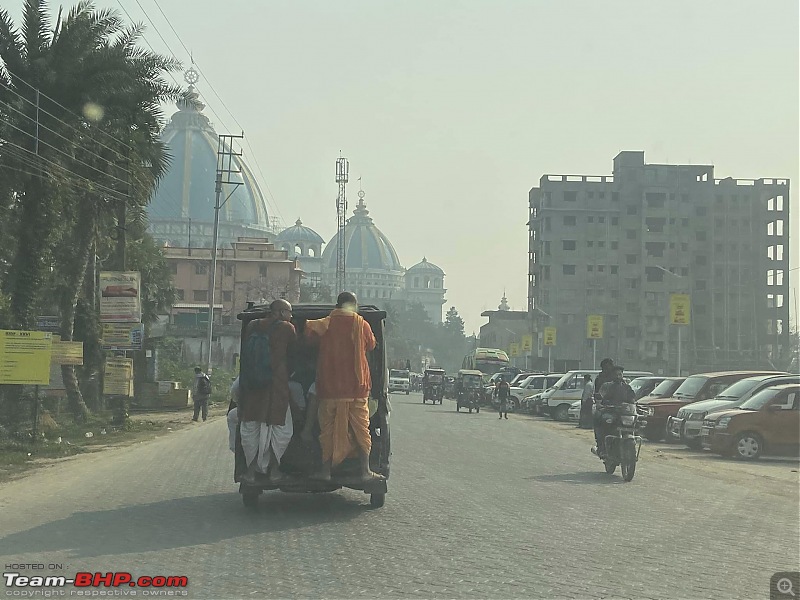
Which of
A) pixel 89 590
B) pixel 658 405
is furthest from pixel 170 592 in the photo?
pixel 658 405

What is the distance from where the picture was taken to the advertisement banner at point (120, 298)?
3058 centimetres

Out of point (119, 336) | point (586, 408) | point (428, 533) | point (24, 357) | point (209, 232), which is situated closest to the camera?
point (428, 533)

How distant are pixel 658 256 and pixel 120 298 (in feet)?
305

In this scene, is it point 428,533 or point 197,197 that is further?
point 197,197

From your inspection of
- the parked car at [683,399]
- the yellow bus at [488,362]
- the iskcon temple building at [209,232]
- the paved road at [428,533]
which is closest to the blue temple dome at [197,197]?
the iskcon temple building at [209,232]

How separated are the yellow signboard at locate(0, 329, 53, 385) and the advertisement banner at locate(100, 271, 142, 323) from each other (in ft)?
26.7

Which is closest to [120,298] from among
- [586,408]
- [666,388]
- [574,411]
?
[586,408]

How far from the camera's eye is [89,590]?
798 cm

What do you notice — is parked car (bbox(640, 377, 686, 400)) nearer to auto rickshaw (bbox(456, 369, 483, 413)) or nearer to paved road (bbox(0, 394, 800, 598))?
paved road (bbox(0, 394, 800, 598))

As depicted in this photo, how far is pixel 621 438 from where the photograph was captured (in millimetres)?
17203

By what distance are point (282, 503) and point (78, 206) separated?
2120 centimetres

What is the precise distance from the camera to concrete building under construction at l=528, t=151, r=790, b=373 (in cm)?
11419

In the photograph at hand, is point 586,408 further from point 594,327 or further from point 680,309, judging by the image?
point 594,327

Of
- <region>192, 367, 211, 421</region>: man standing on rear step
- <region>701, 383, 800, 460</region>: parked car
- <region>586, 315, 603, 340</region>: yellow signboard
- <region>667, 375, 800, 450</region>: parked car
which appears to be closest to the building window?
<region>586, 315, 603, 340</region>: yellow signboard
